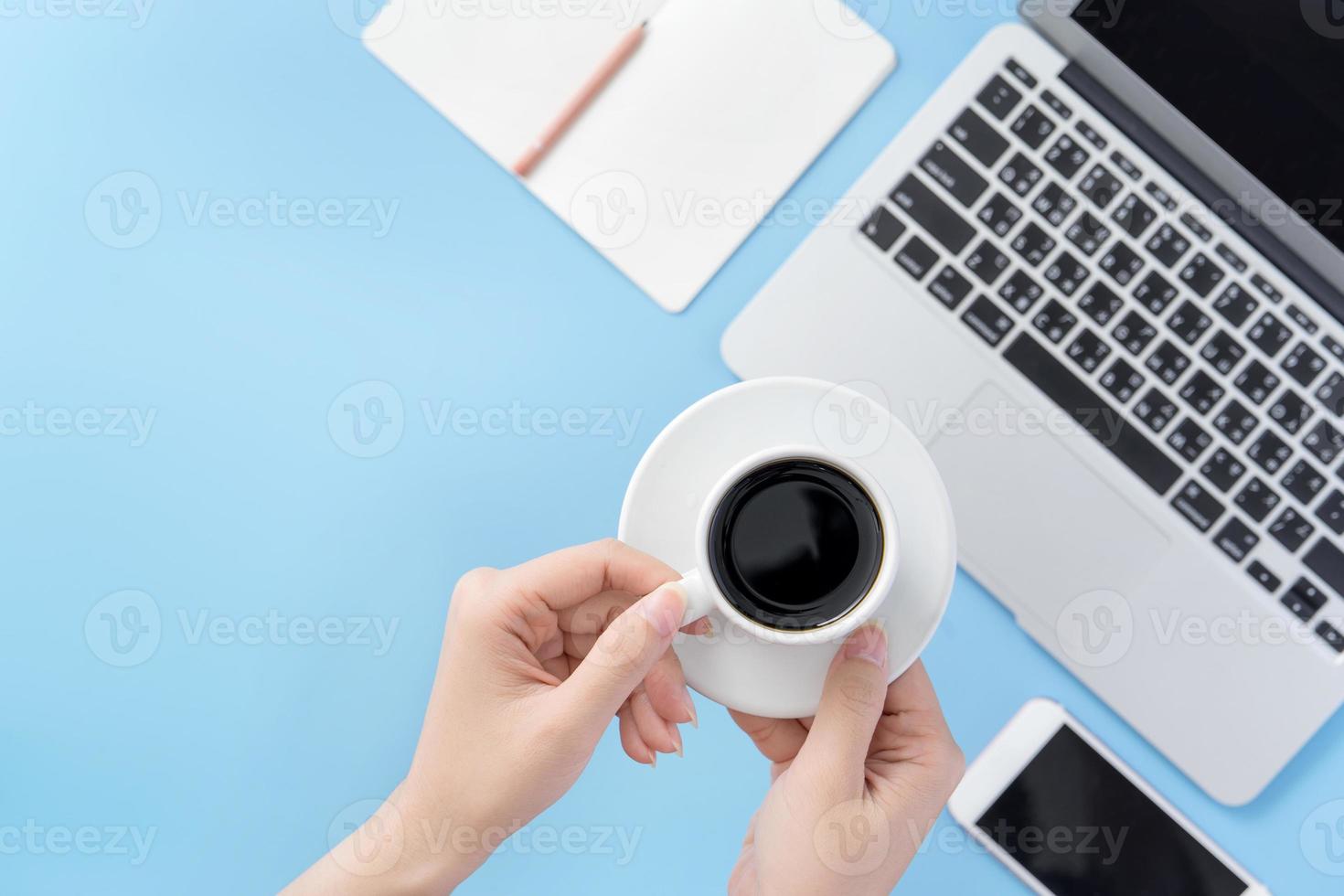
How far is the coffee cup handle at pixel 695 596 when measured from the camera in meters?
0.56

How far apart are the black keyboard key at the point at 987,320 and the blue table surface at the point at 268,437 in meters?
0.22

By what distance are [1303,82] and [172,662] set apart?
1.04m

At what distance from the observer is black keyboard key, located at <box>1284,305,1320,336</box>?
76 cm

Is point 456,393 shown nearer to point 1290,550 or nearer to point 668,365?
point 668,365

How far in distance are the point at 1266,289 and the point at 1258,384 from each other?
8cm

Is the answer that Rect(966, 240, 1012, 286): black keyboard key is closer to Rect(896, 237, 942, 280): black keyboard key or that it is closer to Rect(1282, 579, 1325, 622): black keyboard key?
Rect(896, 237, 942, 280): black keyboard key

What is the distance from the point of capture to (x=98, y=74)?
2.97ft

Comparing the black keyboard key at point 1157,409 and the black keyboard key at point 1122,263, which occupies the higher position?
the black keyboard key at point 1122,263

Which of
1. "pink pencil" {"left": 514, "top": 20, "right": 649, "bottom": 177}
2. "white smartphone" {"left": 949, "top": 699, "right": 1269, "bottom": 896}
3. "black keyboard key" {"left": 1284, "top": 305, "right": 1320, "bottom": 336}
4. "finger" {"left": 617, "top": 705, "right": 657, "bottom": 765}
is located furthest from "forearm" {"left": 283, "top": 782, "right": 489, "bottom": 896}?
"black keyboard key" {"left": 1284, "top": 305, "right": 1320, "bottom": 336}

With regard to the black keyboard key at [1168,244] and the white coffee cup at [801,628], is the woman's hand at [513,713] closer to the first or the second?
the white coffee cup at [801,628]

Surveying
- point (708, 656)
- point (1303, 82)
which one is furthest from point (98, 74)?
point (1303, 82)

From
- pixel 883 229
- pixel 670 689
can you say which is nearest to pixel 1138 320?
pixel 883 229
